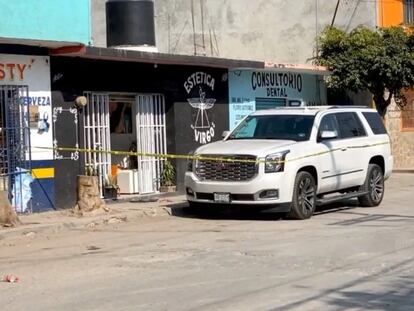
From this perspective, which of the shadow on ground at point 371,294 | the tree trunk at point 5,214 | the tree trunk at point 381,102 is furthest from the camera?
the tree trunk at point 381,102

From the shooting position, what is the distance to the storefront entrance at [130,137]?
17.2m

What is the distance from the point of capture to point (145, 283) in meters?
8.58

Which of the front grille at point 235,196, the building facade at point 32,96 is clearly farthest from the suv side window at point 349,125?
the building facade at point 32,96

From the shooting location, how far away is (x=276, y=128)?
1490 centimetres

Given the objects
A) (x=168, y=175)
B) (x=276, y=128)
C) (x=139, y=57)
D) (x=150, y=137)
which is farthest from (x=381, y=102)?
(x=139, y=57)

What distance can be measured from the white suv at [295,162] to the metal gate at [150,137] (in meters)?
3.57

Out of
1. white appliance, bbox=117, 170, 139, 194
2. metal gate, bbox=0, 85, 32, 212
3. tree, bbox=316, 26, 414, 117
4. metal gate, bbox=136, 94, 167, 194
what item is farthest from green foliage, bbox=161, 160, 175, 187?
tree, bbox=316, 26, 414, 117

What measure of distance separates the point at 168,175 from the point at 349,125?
16.4 feet

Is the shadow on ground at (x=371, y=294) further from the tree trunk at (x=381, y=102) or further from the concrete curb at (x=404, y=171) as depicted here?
the concrete curb at (x=404, y=171)

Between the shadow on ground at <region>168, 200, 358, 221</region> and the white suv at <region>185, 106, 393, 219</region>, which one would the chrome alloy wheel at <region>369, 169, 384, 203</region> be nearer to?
the white suv at <region>185, 106, 393, 219</region>

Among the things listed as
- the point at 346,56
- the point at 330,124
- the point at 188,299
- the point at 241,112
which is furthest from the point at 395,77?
the point at 188,299

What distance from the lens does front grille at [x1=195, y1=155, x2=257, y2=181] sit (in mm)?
13633

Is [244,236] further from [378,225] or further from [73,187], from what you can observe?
[73,187]

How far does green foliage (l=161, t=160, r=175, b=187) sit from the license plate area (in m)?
4.79
